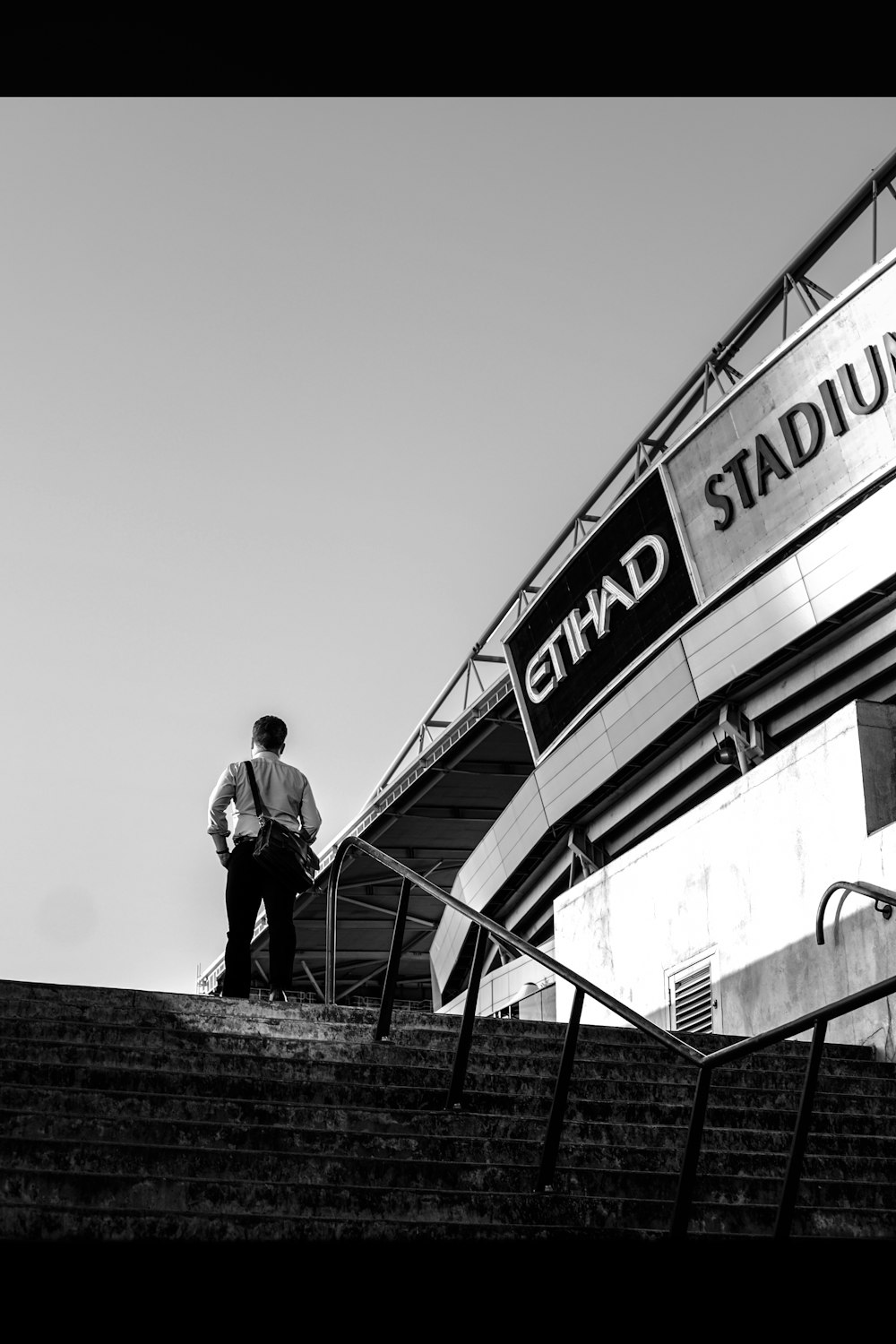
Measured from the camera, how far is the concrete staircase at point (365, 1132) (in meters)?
5.15

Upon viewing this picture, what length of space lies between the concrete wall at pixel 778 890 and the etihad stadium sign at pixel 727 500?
9.07 feet

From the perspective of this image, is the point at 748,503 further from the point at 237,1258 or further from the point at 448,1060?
the point at 237,1258

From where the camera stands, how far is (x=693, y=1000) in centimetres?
1291

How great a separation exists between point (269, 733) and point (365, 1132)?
3502 millimetres

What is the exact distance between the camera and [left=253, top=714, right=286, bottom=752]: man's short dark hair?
30.4 feet

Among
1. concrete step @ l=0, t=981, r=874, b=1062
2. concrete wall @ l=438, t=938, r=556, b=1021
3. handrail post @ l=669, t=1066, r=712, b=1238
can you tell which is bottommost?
handrail post @ l=669, t=1066, r=712, b=1238

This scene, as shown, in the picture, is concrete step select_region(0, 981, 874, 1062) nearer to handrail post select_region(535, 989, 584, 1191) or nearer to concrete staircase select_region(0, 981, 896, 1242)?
concrete staircase select_region(0, 981, 896, 1242)

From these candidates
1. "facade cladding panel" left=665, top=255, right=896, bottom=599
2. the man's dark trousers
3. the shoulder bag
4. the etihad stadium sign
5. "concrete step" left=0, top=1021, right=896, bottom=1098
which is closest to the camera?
"concrete step" left=0, top=1021, right=896, bottom=1098

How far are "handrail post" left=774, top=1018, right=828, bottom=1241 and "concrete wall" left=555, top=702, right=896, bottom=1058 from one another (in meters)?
4.13

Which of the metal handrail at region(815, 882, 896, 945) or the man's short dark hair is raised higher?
the man's short dark hair

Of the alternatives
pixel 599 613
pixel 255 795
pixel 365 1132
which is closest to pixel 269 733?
pixel 255 795

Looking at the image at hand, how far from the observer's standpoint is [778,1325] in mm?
4723

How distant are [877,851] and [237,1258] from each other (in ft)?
23.9

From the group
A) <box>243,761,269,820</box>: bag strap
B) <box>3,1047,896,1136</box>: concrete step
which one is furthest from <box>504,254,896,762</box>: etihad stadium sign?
<box>3,1047,896,1136</box>: concrete step
